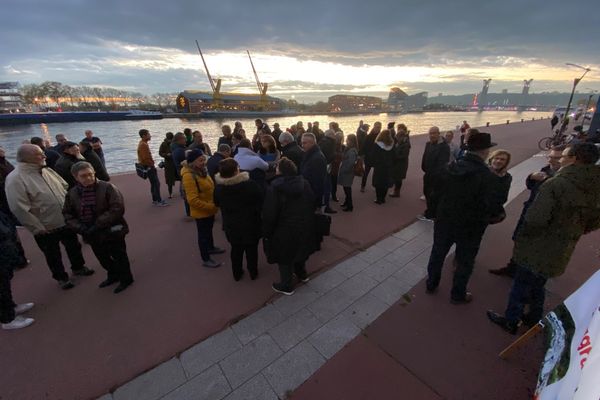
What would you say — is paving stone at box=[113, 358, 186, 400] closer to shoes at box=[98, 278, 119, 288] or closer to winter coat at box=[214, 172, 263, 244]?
winter coat at box=[214, 172, 263, 244]

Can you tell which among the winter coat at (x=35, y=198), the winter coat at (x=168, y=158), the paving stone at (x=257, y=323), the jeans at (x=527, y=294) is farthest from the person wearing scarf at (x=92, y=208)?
the jeans at (x=527, y=294)

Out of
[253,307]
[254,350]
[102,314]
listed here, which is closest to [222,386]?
[254,350]

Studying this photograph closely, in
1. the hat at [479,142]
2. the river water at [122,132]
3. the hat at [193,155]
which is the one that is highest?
the hat at [479,142]

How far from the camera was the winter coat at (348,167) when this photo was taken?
5.51 metres

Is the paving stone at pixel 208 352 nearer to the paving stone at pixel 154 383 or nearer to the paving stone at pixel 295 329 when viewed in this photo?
the paving stone at pixel 154 383

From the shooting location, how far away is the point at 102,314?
9.41ft

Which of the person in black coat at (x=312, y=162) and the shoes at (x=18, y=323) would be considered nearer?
the shoes at (x=18, y=323)

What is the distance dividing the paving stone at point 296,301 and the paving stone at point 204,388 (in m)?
0.91

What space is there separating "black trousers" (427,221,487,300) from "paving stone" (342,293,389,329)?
0.73 m

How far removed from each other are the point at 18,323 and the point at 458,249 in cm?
483

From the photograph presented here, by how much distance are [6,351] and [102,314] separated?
0.75 m

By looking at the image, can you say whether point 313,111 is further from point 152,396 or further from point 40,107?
point 152,396

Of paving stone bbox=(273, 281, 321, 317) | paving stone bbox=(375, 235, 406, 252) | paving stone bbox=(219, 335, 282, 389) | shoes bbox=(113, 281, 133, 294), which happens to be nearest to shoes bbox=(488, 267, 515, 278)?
paving stone bbox=(375, 235, 406, 252)

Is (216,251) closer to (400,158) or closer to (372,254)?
(372,254)
